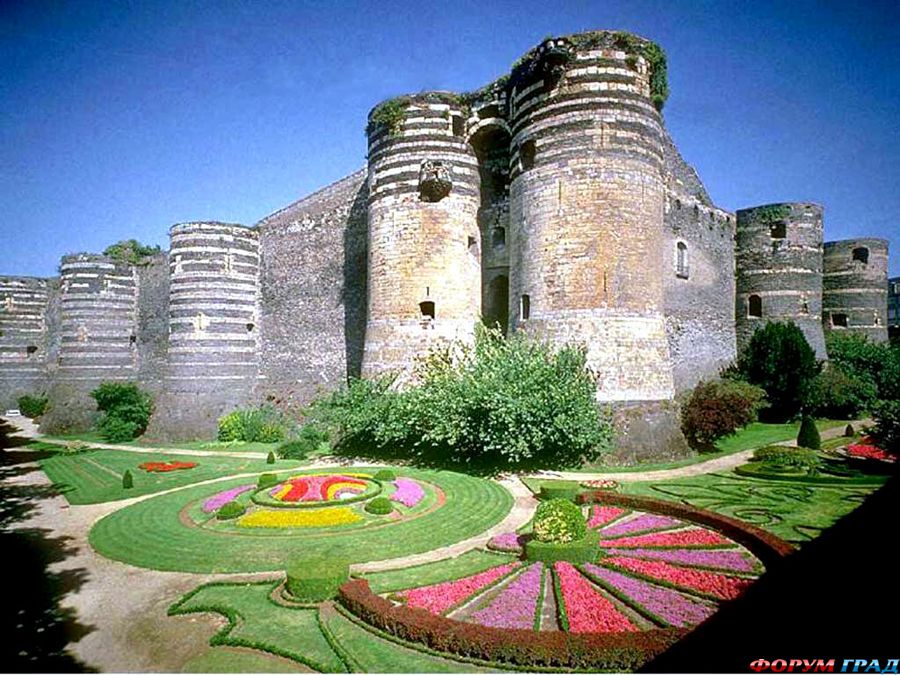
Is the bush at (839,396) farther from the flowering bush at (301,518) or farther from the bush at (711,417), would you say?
the flowering bush at (301,518)

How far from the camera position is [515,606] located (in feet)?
26.3

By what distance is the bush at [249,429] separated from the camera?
24291 millimetres

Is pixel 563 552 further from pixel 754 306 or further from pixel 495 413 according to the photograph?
pixel 754 306

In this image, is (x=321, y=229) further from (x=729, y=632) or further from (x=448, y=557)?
(x=729, y=632)

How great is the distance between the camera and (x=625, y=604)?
805 cm

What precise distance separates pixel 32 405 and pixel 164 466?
24.9 metres

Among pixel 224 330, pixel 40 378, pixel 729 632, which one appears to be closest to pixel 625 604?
pixel 729 632

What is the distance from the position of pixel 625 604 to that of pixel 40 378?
42540 mm

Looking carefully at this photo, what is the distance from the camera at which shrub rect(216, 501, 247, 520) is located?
40.4ft

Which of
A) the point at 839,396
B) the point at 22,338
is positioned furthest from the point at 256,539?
the point at 22,338

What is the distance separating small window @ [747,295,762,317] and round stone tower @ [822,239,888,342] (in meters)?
7.37

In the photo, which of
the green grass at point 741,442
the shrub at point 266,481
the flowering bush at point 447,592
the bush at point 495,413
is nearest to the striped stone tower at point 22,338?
the bush at point 495,413

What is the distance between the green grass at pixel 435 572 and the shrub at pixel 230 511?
4811 mm

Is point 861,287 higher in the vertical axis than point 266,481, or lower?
higher
